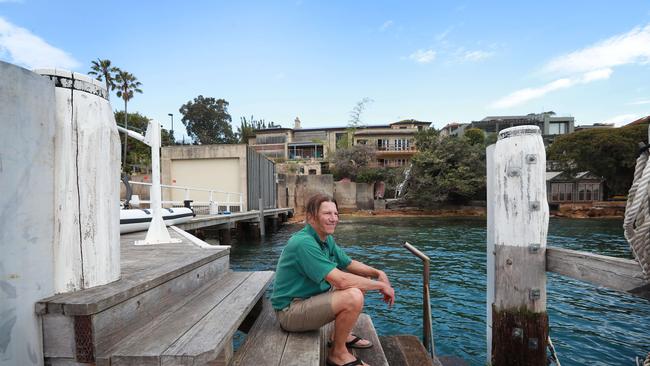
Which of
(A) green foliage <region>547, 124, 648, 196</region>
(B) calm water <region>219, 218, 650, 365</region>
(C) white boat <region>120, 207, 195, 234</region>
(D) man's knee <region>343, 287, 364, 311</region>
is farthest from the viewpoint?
(A) green foliage <region>547, 124, 648, 196</region>

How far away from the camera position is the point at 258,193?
19156 millimetres

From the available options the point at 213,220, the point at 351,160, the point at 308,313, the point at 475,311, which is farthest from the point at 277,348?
the point at 351,160

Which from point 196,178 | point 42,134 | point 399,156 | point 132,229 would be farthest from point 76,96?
point 399,156

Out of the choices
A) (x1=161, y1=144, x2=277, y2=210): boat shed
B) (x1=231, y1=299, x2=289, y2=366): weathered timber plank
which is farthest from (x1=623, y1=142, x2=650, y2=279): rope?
(x1=161, y1=144, x2=277, y2=210): boat shed

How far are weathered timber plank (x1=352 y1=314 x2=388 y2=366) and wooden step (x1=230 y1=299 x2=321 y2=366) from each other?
1.33 ft

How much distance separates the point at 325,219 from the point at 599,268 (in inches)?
67.6

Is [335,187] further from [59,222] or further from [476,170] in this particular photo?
[59,222]

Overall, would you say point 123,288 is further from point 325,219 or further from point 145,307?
point 325,219

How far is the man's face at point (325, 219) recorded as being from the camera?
7.35 ft

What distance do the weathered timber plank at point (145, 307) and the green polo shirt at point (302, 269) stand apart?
2.41 feet

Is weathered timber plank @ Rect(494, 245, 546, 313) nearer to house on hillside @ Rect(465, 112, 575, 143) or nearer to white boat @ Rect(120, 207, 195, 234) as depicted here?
white boat @ Rect(120, 207, 195, 234)

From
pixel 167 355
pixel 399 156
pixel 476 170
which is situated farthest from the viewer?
pixel 399 156

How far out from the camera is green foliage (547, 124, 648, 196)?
2422 centimetres

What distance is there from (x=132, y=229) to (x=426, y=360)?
572 centimetres
